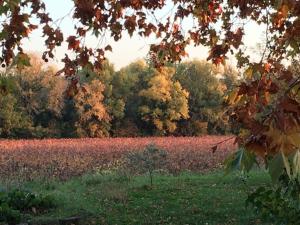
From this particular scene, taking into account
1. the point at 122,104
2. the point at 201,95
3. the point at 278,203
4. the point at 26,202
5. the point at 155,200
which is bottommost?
the point at 155,200

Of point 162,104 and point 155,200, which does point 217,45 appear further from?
point 162,104

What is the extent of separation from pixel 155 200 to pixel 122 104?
4874cm

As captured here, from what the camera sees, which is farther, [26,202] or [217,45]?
[26,202]

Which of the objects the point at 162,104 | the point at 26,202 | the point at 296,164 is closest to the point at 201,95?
the point at 162,104

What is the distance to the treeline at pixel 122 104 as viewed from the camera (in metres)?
59.0

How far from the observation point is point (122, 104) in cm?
6247

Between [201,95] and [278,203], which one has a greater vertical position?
[201,95]

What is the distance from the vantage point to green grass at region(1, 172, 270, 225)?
11273 millimetres

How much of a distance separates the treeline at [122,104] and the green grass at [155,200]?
1497 inches

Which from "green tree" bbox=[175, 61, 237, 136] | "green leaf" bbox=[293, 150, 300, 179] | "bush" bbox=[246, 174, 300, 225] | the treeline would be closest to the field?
"bush" bbox=[246, 174, 300, 225]

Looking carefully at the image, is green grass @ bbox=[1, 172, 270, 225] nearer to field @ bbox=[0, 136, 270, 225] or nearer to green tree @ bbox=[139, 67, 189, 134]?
field @ bbox=[0, 136, 270, 225]

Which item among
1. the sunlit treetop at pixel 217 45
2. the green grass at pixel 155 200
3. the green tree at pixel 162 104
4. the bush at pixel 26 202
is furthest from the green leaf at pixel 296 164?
the green tree at pixel 162 104

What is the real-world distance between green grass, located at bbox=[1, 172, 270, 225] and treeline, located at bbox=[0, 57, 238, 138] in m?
38.0

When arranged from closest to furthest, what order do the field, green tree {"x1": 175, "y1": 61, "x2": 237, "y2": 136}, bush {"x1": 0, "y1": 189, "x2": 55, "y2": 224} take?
1. the field
2. bush {"x1": 0, "y1": 189, "x2": 55, "y2": 224}
3. green tree {"x1": 175, "y1": 61, "x2": 237, "y2": 136}
